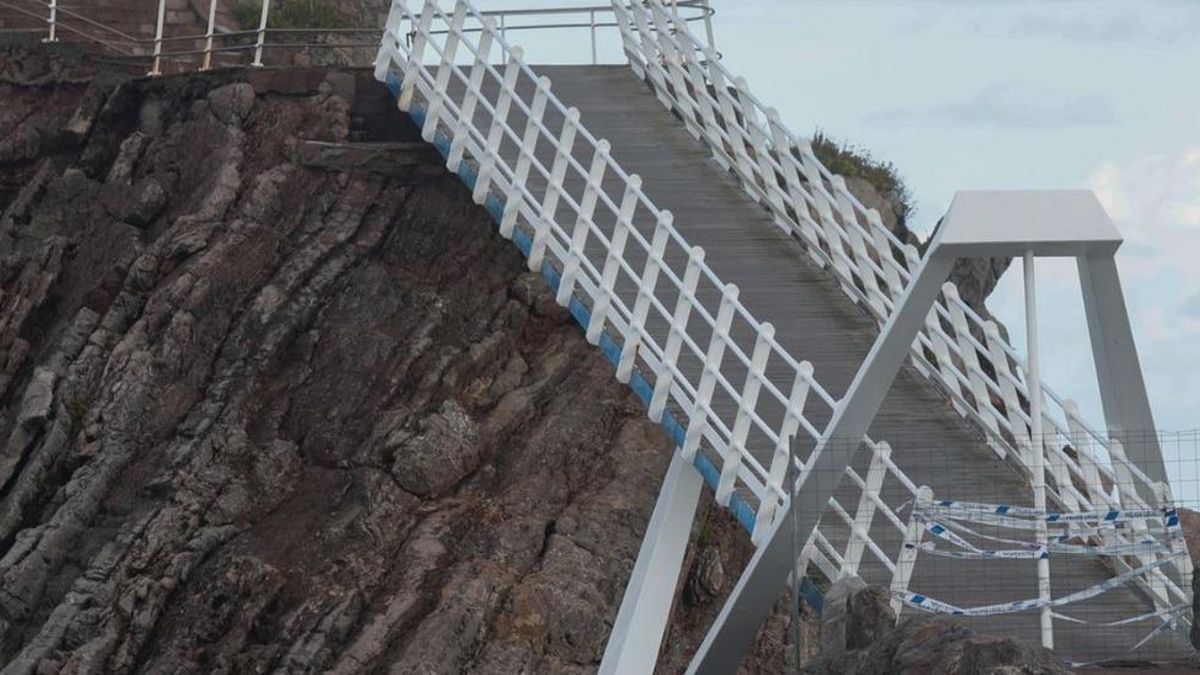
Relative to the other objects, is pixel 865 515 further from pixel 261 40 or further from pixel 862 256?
pixel 261 40

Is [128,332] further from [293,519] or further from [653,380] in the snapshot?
[653,380]

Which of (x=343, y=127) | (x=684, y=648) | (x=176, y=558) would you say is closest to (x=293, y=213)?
(x=343, y=127)

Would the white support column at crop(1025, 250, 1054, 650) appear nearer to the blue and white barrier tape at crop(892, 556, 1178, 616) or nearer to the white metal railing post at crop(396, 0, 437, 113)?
the blue and white barrier tape at crop(892, 556, 1178, 616)

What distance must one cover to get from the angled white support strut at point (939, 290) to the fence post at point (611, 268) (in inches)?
120

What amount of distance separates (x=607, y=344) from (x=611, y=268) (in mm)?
564

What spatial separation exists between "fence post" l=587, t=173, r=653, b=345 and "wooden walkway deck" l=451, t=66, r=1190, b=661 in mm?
1086

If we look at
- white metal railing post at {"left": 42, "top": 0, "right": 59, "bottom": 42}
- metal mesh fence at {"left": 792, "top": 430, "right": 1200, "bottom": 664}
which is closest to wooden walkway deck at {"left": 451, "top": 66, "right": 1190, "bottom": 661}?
metal mesh fence at {"left": 792, "top": 430, "right": 1200, "bottom": 664}

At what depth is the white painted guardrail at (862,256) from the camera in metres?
18.1

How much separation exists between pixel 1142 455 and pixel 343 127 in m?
10.6

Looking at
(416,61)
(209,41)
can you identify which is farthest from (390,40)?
(209,41)

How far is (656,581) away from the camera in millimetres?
19953

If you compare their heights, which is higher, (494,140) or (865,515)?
(494,140)

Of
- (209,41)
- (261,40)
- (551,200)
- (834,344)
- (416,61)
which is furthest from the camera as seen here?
(209,41)

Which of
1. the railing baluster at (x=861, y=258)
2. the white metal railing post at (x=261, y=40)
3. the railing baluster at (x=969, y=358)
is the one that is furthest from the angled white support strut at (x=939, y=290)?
the white metal railing post at (x=261, y=40)
